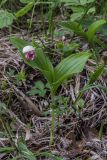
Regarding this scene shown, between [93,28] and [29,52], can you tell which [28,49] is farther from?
[93,28]

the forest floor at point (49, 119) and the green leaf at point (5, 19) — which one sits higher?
the green leaf at point (5, 19)

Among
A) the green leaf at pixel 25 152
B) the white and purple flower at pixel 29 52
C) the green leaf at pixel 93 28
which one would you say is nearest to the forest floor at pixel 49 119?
the green leaf at pixel 25 152

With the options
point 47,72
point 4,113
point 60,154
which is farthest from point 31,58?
point 60,154

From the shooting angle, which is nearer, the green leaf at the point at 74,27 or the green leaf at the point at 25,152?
the green leaf at the point at 25,152

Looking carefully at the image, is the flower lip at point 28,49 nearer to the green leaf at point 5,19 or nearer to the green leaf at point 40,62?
the green leaf at point 40,62

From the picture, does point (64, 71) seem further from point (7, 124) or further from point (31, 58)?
point (7, 124)

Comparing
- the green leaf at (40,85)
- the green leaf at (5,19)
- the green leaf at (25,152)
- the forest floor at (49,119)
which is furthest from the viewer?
the green leaf at (5,19)
